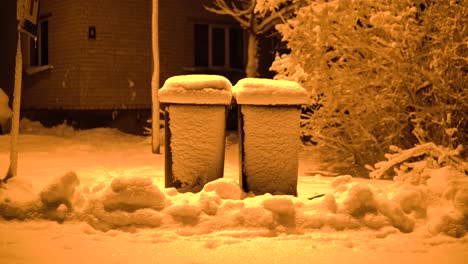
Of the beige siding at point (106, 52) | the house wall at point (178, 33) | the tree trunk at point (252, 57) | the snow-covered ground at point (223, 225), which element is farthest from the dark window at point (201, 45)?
the snow-covered ground at point (223, 225)

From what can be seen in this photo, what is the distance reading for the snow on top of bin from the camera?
21.2 ft

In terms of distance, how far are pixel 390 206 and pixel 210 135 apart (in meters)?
2.14

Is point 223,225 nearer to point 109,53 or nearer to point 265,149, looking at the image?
point 265,149

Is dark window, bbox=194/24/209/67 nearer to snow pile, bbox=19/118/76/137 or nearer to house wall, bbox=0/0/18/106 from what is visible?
snow pile, bbox=19/118/76/137

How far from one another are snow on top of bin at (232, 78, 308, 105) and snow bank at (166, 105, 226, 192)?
0.37 metres

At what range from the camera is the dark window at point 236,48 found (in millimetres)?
17641

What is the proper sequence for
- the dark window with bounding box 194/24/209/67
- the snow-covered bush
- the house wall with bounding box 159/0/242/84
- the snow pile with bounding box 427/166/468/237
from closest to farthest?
1. the snow pile with bounding box 427/166/468/237
2. the snow-covered bush
3. the house wall with bounding box 159/0/242/84
4. the dark window with bounding box 194/24/209/67

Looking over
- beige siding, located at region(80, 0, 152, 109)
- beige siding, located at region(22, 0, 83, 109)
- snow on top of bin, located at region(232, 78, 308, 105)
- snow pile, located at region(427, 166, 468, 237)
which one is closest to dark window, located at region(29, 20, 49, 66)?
beige siding, located at region(22, 0, 83, 109)

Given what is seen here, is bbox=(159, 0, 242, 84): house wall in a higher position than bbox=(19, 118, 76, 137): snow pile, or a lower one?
higher

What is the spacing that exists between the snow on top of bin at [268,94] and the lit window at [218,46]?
10.5m

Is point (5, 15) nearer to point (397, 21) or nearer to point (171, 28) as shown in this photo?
point (171, 28)

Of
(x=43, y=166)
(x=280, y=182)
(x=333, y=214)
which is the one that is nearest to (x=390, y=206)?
(x=333, y=214)

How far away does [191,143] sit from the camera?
21.8ft

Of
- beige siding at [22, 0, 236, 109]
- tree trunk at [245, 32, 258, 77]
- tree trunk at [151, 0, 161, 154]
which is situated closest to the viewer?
tree trunk at [151, 0, 161, 154]
